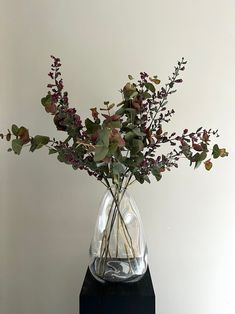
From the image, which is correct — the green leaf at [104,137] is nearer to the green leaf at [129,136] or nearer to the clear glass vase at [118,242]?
the green leaf at [129,136]

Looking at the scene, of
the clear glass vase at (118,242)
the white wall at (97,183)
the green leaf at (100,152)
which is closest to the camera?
the green leaf at (100,152)

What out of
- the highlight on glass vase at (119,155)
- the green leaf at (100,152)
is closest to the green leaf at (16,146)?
the highlight on glass vase at (119,155)

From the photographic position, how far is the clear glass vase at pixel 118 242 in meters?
1.07

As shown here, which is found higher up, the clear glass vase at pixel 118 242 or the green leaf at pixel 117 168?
the green leaf at pixel 117 168

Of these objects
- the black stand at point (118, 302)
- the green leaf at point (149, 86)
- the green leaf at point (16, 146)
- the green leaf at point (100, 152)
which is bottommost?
the black stand at point (118, 302)

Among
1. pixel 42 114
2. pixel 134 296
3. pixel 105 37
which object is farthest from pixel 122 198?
pixel 105 37

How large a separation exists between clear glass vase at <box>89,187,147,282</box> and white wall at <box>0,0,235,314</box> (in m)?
0.28

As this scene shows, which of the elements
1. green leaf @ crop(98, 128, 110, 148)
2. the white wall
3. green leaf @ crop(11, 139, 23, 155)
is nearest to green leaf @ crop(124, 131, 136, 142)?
green leaf @ crop(98, 128, 110, 148)

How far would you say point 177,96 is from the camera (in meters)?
1.32

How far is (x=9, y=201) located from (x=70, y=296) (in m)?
0.44

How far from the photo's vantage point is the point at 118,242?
107 centimetres

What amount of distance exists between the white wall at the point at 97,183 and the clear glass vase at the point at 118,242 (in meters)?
0.28

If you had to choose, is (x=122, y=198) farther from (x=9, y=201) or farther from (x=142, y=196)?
(x=9, y=201)

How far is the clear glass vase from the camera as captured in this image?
1.07m
